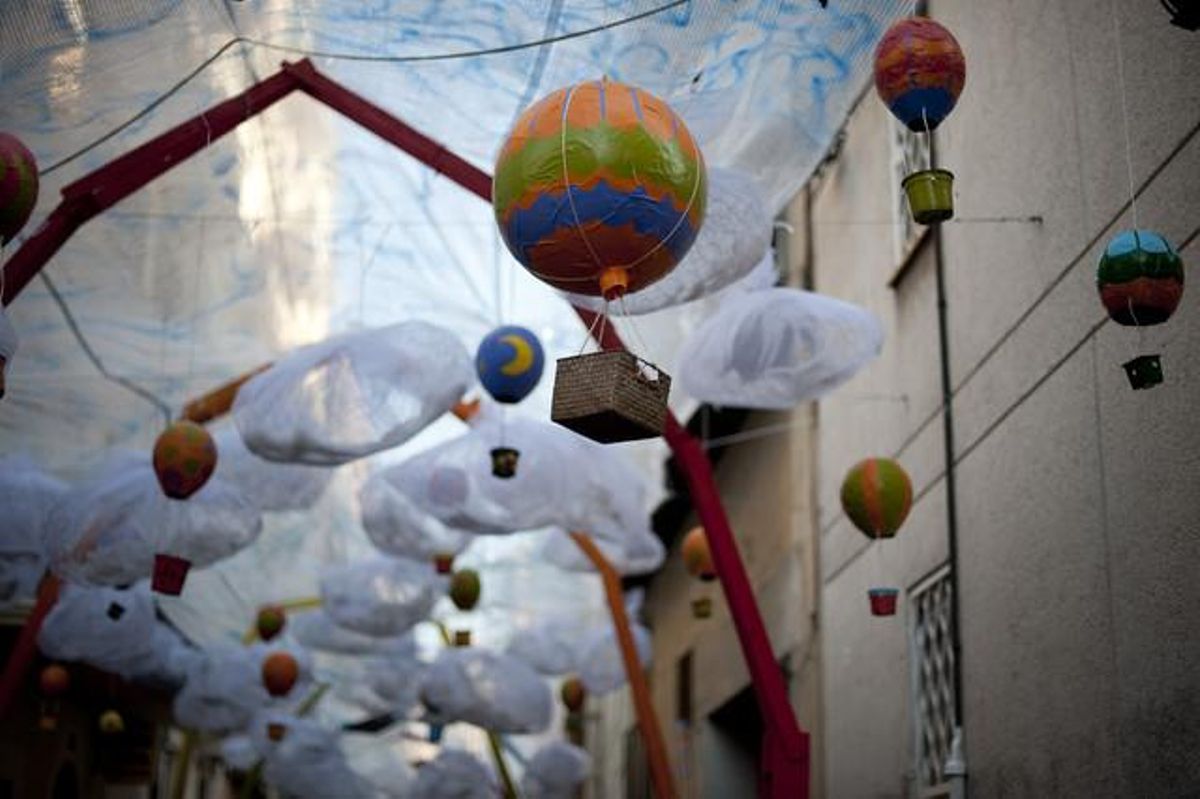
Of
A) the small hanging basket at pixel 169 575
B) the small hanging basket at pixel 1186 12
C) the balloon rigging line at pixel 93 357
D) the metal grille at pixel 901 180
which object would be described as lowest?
the small hanging basket at pixel 169 575

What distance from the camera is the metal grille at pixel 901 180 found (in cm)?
1009

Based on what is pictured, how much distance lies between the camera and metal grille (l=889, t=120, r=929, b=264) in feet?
33.1

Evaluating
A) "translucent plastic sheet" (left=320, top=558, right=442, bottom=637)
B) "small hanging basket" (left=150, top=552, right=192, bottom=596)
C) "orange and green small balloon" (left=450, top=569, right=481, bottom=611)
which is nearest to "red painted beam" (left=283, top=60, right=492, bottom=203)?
"small hanging basket" (left=150, top=552, right=192, bottom=596)

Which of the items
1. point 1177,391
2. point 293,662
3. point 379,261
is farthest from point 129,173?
point 293,662

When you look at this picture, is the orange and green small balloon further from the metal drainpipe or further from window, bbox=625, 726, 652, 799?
window, bbox=625, 726, 652, 799

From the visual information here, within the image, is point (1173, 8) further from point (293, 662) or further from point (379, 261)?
point (293, 662)

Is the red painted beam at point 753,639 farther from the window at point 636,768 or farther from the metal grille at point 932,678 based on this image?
the window at point 636,768

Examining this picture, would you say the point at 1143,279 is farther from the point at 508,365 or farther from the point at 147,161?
Answer: the point at 147,161

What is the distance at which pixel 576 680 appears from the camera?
18188mm

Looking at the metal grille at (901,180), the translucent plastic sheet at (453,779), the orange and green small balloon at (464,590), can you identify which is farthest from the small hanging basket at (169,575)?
the translucent plastic sheet at (453,779)

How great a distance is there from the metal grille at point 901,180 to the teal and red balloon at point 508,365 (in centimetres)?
287

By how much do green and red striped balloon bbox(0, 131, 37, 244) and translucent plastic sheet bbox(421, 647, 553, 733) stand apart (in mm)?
8926

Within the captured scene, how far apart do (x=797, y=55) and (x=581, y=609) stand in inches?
527

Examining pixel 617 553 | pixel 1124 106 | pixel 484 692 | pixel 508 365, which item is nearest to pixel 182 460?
pixel 508 365
